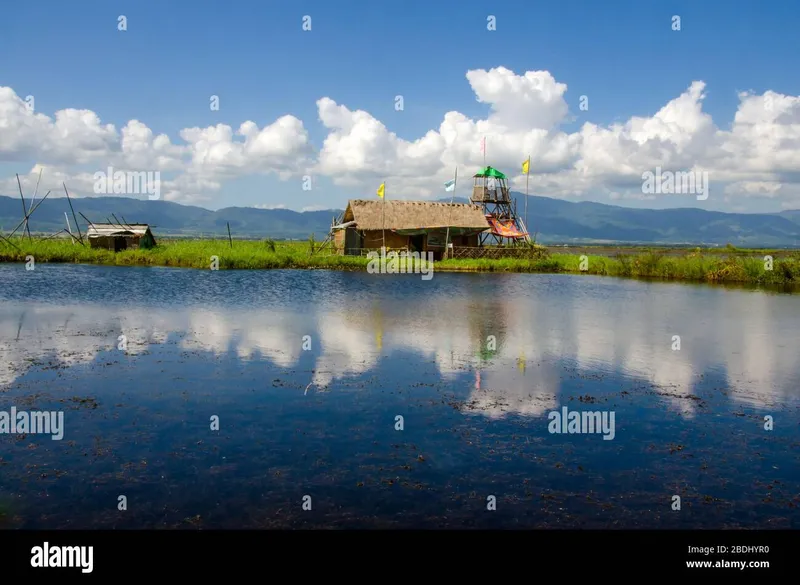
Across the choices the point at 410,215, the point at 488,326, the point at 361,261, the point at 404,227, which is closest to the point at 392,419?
the point at 488,326

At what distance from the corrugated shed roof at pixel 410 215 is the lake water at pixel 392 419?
99.8 ft

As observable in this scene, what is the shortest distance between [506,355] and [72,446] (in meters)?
11.6

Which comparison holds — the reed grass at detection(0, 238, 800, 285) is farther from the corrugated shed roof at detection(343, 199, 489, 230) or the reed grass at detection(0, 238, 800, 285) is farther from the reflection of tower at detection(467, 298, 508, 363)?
the reflection of tower at detection(467, 298, 508, 363)

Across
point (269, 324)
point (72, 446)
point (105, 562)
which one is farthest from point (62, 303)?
point (105, 562)

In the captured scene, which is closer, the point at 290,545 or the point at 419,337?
the point at 290,545

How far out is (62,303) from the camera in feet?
87.1

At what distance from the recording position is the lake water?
27.9 feet

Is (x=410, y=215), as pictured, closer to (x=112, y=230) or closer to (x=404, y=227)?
(x=404, y=227)

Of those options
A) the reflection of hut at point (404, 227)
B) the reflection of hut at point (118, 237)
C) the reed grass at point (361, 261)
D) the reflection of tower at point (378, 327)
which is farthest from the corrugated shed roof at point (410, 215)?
the reflection of tower at point (378, 327)

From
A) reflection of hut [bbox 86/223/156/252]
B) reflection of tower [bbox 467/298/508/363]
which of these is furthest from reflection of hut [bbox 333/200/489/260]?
reflection of tower [bbox 467/298/508/363]

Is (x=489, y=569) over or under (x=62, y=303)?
under

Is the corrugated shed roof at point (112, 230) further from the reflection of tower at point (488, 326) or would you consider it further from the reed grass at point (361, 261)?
the reflection of tower at point (488, 326)

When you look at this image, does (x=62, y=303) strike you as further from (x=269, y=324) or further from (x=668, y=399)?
(x=668, y=399)

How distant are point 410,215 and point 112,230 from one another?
27.9 metres
